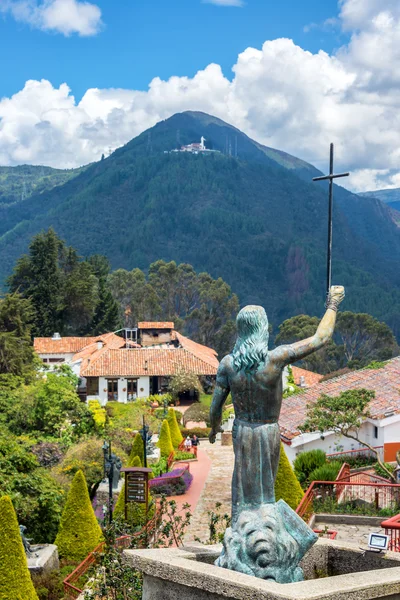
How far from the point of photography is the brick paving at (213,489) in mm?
16114

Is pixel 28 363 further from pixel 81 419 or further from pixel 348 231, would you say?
pixel 348 231

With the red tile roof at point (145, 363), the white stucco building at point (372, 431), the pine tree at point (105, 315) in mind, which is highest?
the pine tree at point (105, 315)

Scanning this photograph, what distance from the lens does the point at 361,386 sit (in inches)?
946

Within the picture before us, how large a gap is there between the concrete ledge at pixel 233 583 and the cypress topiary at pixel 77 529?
8.77m

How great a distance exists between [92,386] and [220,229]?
120655 mm

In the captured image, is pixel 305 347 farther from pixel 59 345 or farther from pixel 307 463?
pixel 59 345

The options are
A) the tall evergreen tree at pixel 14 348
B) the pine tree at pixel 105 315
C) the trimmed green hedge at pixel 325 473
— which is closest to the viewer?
the trimmed green hedge at pixel 325 473

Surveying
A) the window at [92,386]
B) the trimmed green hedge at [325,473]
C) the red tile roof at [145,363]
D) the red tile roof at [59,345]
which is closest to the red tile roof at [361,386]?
the trimmed green hedge at [325,473]

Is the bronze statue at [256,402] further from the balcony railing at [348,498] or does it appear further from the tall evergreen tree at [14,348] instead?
the tall evergreen tree at [14,348]

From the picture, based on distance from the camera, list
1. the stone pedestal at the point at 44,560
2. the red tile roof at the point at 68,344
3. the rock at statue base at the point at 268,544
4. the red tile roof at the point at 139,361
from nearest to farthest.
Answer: the rock at statue base at the point at 268,544 < the stone pedestal at the point at 44,560 < the red tile roof at the point at 139,361 < the red tile roof at the point at 68,344

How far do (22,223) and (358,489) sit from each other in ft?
556

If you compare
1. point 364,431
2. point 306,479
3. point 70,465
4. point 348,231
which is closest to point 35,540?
point 70,465

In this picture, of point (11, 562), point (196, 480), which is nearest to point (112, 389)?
point (196, 480)

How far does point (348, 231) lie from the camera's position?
171375mm
